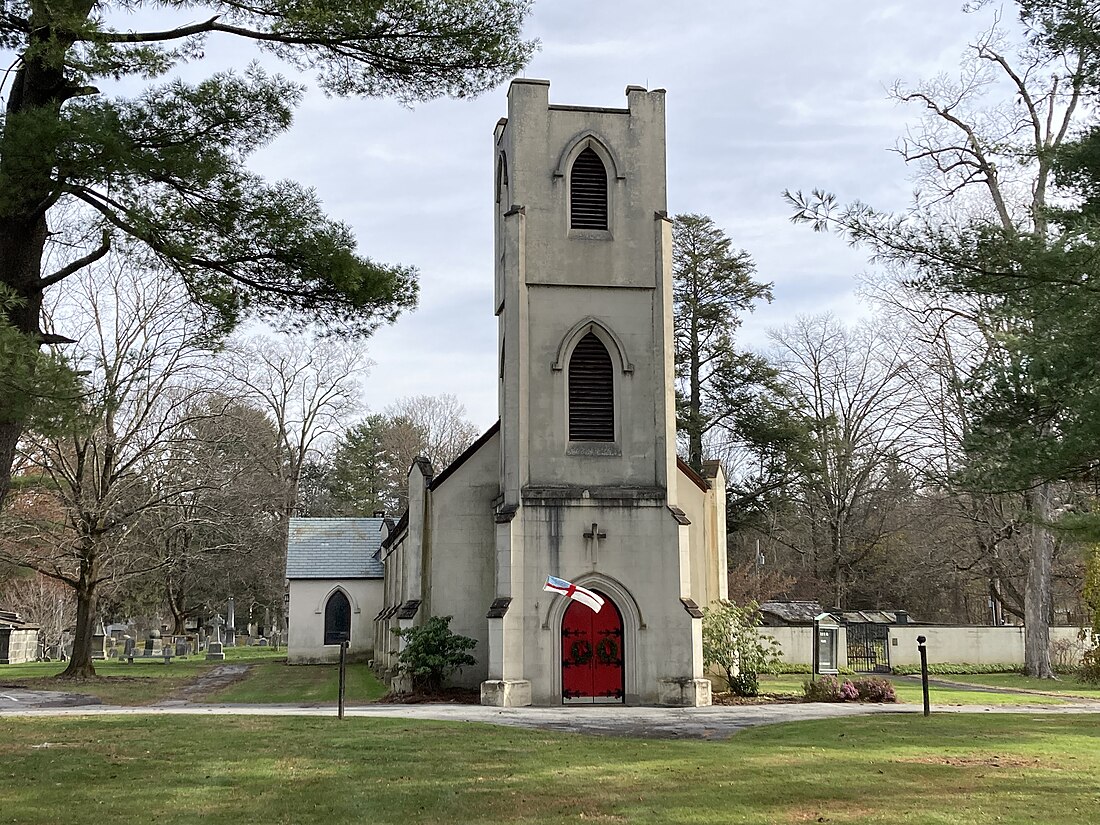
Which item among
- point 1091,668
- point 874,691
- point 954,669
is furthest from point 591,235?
point 954,669

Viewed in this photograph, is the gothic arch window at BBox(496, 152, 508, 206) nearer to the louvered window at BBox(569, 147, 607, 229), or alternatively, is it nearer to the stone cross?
the louvered window at BBox(569, 147, 607, 229)

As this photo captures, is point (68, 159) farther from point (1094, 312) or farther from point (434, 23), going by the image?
point (1094, 312)

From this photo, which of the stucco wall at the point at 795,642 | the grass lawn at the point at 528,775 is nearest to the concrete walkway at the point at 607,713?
the grass lawn at the point at 528,775

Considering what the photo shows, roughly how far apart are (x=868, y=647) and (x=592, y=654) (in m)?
17.9

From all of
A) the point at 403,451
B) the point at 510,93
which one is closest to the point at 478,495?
the point at 510,93

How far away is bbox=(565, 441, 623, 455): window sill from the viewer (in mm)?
23359

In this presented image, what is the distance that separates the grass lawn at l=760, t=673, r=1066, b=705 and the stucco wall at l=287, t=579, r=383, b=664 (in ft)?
59.9

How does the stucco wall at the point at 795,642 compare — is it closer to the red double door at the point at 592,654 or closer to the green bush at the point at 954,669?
the green bush at the point at 954,669

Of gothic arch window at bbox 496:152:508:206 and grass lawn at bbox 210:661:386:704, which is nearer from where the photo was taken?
grass lawn at bbox 210:661:386:704

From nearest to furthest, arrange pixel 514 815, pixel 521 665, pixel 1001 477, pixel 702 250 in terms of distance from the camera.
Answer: pixel 514 815 < pixel 1001 477 < pixel 521 665 < pixel 702 250

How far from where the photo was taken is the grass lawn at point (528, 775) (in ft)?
32.0

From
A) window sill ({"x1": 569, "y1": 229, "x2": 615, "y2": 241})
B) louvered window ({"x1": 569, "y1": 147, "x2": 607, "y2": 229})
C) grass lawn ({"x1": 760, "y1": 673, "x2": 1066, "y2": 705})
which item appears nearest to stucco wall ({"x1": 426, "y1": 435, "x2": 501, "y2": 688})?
window sill ({"x1": 569, "y1": 229, "x2": 615, "y2": 241})

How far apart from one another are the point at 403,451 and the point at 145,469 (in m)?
37.4

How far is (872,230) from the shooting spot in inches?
436
